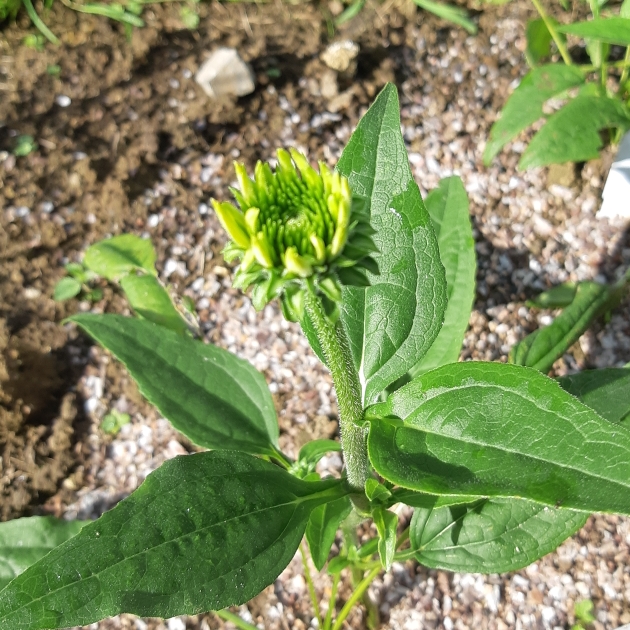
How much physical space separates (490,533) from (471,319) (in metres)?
0.96

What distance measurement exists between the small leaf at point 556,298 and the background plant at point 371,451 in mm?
794

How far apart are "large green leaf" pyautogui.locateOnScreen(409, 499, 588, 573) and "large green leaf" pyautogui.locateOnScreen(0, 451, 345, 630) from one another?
50 centimetres

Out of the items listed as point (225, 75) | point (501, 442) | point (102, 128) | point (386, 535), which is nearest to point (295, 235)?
point (501, 442)

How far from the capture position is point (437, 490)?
3.78ft

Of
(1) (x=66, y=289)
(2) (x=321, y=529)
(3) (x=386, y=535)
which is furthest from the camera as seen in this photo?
(1) (x=66, y=289)

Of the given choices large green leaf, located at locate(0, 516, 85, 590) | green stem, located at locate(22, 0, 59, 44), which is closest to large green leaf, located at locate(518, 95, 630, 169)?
large green leaf, located at locate(0, 516, 85, 590)

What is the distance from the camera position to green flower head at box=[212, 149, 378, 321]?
1.08 m

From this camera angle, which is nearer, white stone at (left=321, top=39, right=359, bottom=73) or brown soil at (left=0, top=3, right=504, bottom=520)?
brown soil at (left=0, top=3, right=504, bottom=520)

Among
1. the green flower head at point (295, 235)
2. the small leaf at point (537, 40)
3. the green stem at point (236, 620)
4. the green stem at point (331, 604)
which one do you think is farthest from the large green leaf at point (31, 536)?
the small leaf at point (537, 40)

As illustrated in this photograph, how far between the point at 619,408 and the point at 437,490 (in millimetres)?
702

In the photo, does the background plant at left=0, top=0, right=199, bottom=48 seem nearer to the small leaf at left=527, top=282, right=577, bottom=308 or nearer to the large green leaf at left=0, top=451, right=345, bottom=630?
the small leaf at left=527, top=282, right=577, bottom=308

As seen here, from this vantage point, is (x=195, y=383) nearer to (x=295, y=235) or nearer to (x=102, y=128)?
(x=295, y=235)

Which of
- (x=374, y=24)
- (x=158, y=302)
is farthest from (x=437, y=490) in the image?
(x=374, y=24)

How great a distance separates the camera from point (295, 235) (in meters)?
1.11
